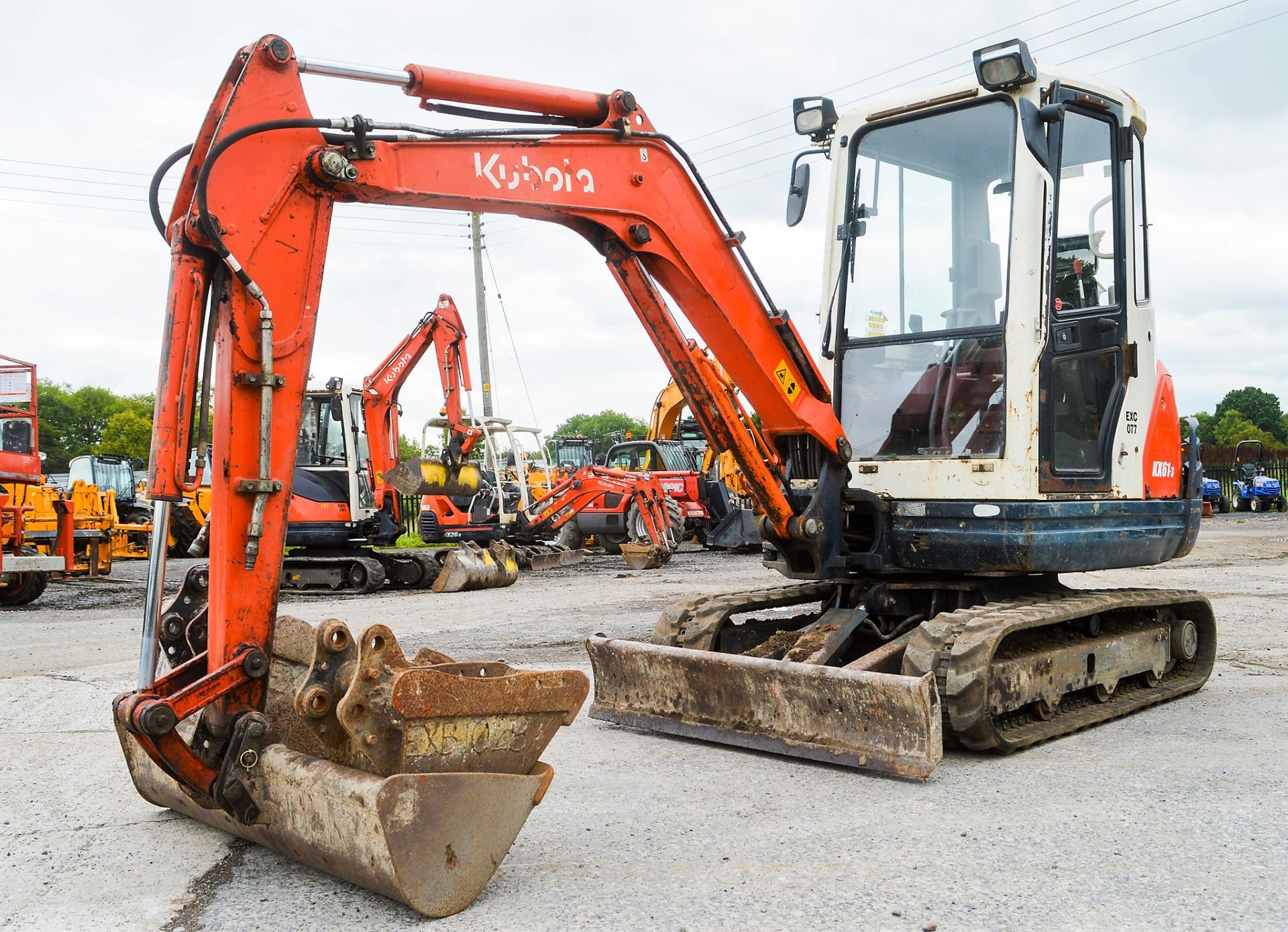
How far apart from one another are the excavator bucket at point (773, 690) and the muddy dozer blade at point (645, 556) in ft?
33.9

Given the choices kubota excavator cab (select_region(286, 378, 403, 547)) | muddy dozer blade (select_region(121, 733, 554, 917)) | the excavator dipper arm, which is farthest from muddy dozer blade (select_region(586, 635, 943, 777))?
kubota excavator cab (select_region(286, 378, 403, 547))

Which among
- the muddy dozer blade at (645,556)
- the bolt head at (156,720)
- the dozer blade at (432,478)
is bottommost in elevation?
the muddy dozer blade at (645,556)

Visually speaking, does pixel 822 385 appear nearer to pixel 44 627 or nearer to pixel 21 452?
pixel 44 627

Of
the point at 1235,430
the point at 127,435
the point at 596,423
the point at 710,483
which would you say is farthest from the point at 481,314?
the point at 596,423

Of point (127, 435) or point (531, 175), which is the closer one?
point (531, 175)

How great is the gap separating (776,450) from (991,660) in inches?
61.2

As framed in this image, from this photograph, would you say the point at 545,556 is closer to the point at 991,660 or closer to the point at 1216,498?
the point at 991,660

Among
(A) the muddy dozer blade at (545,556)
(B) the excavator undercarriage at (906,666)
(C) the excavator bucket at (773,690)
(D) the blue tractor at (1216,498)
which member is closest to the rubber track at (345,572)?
(A) the muddy dozer blade at (545,556)

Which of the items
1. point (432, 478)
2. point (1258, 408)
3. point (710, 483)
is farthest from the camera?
point (1258, 408)

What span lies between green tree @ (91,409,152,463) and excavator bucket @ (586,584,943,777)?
6174 cm

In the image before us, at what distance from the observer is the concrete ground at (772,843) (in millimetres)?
3447

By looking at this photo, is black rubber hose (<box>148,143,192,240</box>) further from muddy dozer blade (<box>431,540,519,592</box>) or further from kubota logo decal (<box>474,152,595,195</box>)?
muddy dozer blade (<box>431,540,519,592</box>)

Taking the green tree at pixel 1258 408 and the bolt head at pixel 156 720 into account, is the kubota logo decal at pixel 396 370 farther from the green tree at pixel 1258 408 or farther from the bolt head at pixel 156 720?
the green tree at pixel 1258 408

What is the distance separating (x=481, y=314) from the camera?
32.5m
